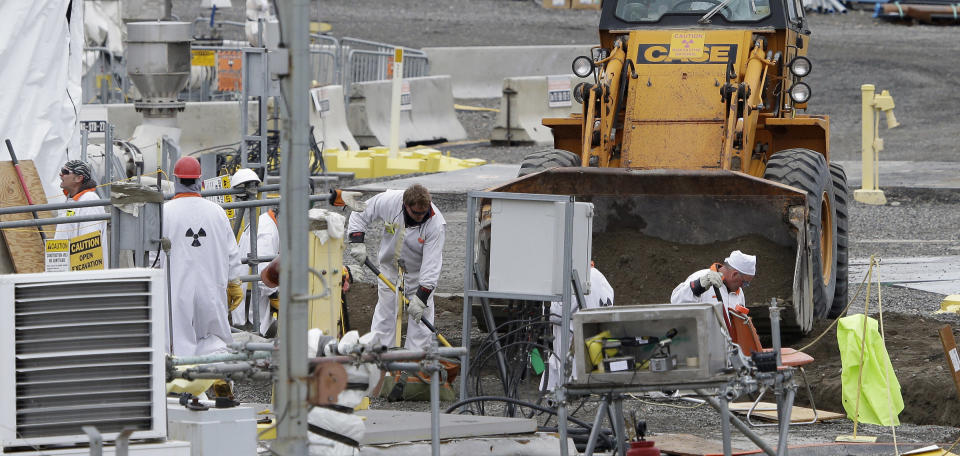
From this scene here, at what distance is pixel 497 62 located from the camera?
3025 cm

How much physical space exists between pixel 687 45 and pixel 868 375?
3832mm

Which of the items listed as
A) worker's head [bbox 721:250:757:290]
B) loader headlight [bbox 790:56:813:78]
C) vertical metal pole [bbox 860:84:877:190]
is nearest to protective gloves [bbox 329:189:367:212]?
worker's head [bbox 721:250:757:290]

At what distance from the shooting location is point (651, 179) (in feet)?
34.6

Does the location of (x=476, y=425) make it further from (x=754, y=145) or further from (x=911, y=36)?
(x=911, y=36)

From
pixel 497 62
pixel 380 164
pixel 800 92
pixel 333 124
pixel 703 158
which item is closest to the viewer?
pixel 703 158

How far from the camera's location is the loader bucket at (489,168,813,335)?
33.9 ft

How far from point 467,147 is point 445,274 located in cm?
1112

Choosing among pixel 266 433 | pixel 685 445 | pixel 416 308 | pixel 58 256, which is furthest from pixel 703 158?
pixel 266 433

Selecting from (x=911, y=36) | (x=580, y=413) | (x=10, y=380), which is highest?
(x=911, y=36)

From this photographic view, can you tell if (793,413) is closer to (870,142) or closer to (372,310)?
(372,310)

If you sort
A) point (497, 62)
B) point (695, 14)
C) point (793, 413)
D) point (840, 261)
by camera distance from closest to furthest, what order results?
point (793, 413) → point (695, 14) → point (840, 261) → point (497, 62)

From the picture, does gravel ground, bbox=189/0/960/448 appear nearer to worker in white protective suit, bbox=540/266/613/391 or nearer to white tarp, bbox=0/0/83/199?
worker in white protective suit, bbox=540/266/613/391

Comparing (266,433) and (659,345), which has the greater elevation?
(659,345)

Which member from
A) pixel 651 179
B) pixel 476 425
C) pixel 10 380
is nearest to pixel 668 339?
pixel 476 425
